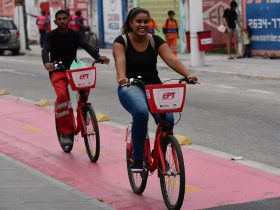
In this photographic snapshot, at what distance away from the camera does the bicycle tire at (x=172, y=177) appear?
6.43m

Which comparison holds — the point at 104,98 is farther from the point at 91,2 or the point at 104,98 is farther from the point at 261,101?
the point at 91,2

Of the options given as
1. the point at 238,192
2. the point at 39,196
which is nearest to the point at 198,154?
the point at 238,192

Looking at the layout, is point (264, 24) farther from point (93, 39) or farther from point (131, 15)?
point (131, 15)

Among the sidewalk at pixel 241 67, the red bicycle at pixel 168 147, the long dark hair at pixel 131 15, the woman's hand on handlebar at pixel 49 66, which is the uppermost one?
the long dark hair at pixel 131 15

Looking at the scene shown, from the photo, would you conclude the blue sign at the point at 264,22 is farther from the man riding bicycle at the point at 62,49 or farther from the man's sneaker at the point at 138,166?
the man's sneaker at the point at 138,166

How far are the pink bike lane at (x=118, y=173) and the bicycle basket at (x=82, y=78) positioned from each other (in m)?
0.91

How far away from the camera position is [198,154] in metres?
9.38

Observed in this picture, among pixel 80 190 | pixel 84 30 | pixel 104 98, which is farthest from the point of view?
pixel 84 30

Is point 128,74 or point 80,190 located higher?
point 128,74

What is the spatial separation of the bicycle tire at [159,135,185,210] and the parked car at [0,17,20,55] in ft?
89.1

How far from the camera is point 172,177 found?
21.8 feet

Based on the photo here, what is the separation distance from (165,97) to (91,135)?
275 cm

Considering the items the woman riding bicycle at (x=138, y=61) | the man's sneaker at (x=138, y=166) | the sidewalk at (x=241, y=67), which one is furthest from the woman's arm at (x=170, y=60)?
the sidewalk at (x=241, y=67)

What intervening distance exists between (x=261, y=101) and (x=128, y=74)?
7.61 metres
